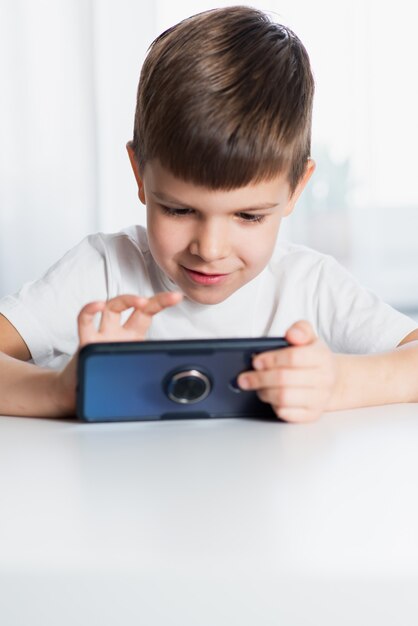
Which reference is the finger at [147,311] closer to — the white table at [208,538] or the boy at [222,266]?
the boy at [222,266]

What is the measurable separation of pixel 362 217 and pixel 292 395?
1.74 m

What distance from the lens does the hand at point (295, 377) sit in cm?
62

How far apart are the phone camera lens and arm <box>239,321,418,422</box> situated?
0.03m

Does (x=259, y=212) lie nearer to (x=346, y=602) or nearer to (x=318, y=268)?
(x=318, y=268)

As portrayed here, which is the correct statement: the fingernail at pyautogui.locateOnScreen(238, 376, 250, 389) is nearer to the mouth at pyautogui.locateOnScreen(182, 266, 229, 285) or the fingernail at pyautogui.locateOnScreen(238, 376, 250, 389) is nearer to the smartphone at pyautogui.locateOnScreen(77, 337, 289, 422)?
the smartphone at pyautogui.locateOnScreen(77, 337, 289, 422)

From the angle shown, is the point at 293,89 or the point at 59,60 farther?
the point at 59,60

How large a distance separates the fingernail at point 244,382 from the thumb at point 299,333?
4cm

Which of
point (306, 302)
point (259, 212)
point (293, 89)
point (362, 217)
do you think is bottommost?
point (362, 217)

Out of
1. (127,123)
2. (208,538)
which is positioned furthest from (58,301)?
(127,123)

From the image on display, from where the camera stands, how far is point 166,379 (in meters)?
0.61

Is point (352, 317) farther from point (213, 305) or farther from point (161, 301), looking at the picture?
point (161, 301)

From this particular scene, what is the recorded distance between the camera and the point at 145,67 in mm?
898

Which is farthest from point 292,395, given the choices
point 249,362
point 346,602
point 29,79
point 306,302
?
point 29,79

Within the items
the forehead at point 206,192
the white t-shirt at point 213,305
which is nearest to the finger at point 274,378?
the forehead at point 206,192
